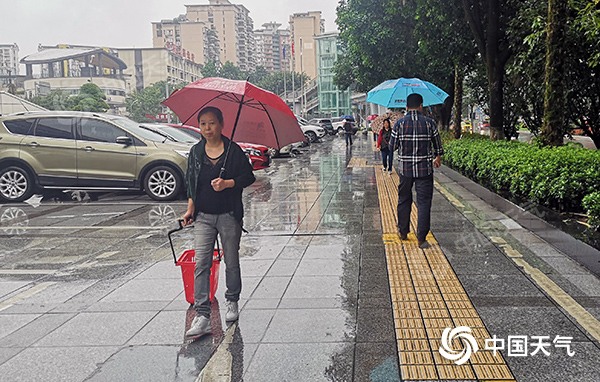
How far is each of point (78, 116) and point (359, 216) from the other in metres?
6.29

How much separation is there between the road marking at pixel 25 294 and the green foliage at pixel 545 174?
5.85m

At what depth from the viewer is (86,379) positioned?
11.8 ft

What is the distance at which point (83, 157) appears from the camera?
1166cm

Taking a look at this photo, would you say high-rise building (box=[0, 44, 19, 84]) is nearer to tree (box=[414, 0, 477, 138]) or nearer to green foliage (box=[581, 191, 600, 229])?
tree (box=[414, 0, 477, 138])

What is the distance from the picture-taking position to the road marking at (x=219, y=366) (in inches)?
140

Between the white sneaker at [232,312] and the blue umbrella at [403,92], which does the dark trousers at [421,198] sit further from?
the blue umbrella at [403,92]

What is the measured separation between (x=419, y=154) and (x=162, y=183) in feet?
20.8

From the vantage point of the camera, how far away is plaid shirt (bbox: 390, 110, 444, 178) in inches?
265

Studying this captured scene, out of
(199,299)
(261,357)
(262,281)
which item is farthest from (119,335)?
(262,281)

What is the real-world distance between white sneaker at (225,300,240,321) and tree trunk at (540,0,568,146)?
7529 millimetres

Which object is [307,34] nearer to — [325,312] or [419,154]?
[419,154]

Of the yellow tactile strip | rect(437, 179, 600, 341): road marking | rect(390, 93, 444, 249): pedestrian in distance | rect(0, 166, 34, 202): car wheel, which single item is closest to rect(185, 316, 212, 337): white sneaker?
the yellow tactile strip

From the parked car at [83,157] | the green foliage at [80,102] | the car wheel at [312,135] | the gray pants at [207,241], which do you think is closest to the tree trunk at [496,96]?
the parked car at [83,157]

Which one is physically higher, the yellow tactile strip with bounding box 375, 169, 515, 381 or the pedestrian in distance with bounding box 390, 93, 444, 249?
the pedestrian in distance with bounding box 390, 93, 444, 249
